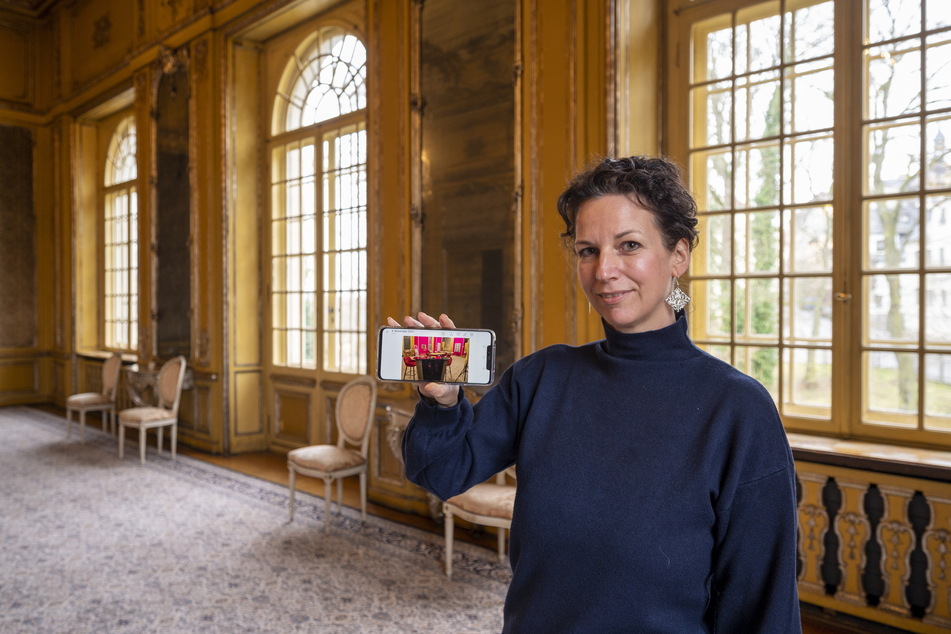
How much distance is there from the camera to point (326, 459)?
403cm

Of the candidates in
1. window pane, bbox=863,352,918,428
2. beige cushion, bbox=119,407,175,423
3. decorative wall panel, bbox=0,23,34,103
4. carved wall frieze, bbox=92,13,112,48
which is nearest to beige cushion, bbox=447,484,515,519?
window pane, bbox=863,352,918,428

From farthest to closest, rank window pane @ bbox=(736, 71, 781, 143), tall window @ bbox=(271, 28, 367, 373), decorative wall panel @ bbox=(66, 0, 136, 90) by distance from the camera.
Answer: decorative wall panel @ bbox=(66, 0, 136, 90) → tall window @ bbox=(271, 28, 367, 373) → window pane @ bbox=(736, 71, 781, 143)

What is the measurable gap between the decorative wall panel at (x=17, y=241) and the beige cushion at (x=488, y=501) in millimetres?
8367

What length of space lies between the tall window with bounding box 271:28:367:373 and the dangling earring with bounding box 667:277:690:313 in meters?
4.20

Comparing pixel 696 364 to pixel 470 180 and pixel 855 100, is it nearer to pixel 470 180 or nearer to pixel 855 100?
pixel 855 100

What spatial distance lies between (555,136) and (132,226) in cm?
644

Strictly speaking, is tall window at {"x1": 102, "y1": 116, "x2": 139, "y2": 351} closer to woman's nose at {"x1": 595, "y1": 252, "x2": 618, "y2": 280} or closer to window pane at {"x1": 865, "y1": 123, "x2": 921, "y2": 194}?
window pane at {"x1": 865, "y1": 123, "x2": 921, "y2": 194}

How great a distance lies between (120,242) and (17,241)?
178 cm

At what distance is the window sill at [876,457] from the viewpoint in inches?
98.9

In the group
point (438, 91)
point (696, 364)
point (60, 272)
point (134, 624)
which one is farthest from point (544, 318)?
point (60, 272)

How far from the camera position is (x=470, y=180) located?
400cm

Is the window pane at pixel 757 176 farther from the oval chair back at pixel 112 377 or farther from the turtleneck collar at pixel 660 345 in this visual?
the oval chair back at pixel 112 377

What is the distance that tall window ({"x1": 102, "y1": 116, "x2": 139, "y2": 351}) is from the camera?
8.16 metres

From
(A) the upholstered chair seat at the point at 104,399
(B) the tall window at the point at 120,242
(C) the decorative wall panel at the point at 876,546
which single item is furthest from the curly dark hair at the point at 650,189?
(B) the tall window at the point at 120,242
